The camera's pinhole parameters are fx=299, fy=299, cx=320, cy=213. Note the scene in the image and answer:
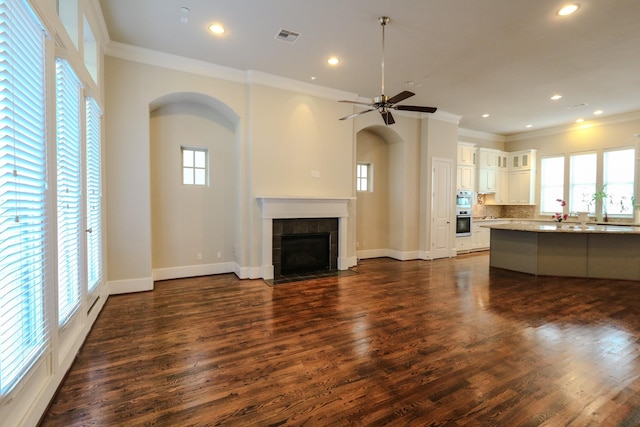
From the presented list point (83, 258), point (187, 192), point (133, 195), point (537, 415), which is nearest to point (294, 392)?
point (537, 415)

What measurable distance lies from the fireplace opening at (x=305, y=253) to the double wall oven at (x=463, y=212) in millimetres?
4069

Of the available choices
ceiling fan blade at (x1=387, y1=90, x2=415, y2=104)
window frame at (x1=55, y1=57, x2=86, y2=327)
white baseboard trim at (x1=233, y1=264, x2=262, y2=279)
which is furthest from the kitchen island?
window frame at (x1=55, y1=57, x2=86, y2=327)

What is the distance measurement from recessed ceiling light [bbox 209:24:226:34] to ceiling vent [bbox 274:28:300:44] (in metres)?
0.68

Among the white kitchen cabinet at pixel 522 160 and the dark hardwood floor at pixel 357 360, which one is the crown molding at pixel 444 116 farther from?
the dark hardwood floor at pixel 357 360

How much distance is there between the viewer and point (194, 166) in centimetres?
550

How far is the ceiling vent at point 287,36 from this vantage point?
3854mm

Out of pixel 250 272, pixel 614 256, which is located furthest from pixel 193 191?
pixel 614 256

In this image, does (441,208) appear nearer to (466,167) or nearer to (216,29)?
(466,167)

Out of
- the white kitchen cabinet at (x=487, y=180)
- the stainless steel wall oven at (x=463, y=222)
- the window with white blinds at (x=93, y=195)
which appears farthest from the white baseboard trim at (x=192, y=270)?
the white kitchen cabinet at (x=487, y=180)

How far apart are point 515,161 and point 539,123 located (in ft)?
4.65

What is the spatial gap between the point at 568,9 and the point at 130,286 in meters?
6.59

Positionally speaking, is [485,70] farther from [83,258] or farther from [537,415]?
[83,258]

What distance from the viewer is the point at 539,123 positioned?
812cm

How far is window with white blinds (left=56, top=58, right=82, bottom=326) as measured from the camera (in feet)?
7.86
